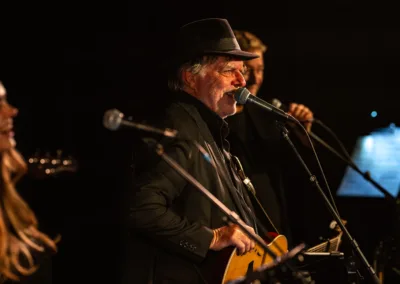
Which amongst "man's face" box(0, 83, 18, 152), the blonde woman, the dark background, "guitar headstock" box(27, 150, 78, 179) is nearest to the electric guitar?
the blonde woman

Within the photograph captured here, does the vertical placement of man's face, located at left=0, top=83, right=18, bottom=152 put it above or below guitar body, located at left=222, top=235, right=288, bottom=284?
above

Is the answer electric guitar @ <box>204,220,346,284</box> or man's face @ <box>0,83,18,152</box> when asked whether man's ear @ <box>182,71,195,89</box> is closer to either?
electric guitar @ <box>204,220,346,284</box>

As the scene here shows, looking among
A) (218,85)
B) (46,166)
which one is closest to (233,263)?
(218,85)

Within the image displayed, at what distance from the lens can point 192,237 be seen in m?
3.61

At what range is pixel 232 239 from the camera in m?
3.59

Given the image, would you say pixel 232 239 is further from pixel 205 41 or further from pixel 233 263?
pixel 205 41

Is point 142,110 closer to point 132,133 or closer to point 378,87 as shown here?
point 132,133

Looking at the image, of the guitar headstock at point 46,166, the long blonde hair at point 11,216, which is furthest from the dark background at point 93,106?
the long blonde hair at point 11,216

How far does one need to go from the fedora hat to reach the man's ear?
8cm

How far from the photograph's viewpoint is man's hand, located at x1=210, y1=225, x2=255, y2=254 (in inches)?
141

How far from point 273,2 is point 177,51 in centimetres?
Answer: 267

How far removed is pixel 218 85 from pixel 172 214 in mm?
845

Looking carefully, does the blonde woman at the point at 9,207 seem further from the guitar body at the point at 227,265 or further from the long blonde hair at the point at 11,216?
the guitar body at the point at 227,265

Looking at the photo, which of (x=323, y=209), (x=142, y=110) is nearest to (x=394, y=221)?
(x=323, y=209)
